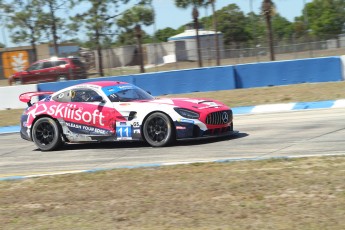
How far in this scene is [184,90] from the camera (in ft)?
73.4

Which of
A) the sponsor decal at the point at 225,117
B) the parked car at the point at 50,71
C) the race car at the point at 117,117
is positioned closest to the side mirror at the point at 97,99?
the race car at the point at 117,117

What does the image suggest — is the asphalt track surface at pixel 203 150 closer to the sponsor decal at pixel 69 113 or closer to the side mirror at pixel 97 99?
the sponsor decal at pixel 69 113

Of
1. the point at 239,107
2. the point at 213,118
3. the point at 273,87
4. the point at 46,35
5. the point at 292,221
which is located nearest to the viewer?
the point at 292,221

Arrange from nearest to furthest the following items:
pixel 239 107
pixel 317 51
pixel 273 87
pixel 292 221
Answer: pixel 292 221
pixel 239 107
pixel 273 87
pixel 317 51

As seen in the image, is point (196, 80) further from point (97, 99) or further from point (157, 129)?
point (157, 129)

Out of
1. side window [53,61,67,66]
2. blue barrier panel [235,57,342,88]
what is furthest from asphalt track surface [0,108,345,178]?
side window [53,61,67,66]

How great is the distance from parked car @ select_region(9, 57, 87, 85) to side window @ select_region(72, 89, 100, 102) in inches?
677

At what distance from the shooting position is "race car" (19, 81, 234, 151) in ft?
37.2

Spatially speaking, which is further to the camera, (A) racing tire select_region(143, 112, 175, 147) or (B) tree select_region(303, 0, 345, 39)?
(B) tree select_region(303, 0, 345, 39)

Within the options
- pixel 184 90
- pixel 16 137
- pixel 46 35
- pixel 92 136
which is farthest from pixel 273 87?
pixel 46 35

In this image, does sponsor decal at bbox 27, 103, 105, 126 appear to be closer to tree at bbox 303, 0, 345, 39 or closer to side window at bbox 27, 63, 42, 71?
side window at bbox 27, 63, 42, 71

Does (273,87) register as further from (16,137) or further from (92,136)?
(92,136)

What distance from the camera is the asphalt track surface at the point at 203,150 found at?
9.93 metres

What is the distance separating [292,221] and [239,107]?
1291 cm
